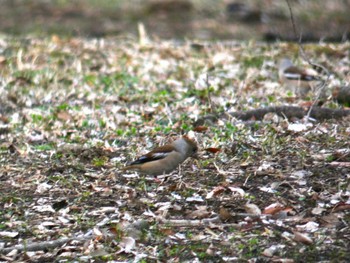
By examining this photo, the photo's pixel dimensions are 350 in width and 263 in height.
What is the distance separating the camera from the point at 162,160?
6309mm

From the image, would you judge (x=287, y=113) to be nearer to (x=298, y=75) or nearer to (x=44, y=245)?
(x=298, y=75)

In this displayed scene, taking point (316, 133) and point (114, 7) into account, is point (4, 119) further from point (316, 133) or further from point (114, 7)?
point (114, 7)

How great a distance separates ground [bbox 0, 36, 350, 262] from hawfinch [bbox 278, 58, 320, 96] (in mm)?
154

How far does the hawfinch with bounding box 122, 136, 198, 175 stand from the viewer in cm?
632

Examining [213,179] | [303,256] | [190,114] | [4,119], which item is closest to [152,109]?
[190,114]

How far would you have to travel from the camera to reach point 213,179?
6.35 m

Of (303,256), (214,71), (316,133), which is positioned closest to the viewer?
(303,256)

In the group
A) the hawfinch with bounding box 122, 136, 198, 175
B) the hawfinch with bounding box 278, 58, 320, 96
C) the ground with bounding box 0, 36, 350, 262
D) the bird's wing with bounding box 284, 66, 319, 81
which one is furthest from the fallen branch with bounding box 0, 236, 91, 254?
the bird's wing with bounding box 284, 66, 319, 81

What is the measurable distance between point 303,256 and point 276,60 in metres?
5.83

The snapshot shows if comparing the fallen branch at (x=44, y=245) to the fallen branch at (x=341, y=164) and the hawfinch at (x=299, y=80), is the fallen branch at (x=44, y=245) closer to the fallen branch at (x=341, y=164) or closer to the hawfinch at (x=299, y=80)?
the fallen branch at (x=341, y=164)

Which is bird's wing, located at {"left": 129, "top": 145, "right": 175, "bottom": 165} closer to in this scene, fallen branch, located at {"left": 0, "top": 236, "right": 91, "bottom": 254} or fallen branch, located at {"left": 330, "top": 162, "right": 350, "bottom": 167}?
fallen branch, located at {"left": 0, "top": 236, "right": 91, "bottom": 254}

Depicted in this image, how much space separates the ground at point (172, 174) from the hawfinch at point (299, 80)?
154 mm

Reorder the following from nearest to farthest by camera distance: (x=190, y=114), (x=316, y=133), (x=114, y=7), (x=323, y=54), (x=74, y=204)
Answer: (x=74, y=204)
(x=316, y=133)
(x=190, y=114)
(x=323, y=54)
(x=114, y=7)

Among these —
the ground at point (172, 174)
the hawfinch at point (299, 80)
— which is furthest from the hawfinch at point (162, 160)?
the hawfinch at point (299, 80)
